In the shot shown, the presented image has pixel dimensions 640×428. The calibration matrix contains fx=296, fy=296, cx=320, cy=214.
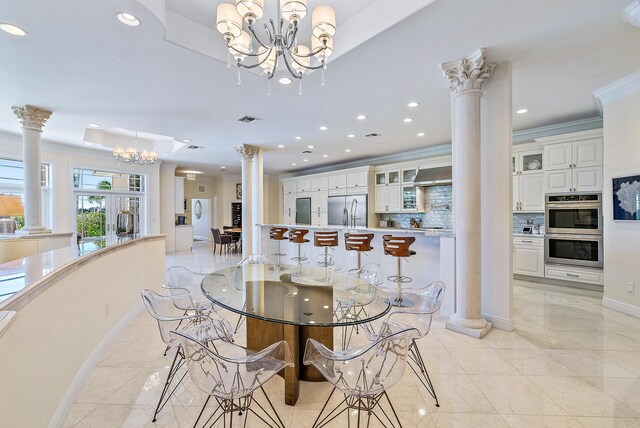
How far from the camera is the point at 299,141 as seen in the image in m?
6.42

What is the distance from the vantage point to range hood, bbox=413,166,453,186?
624cm

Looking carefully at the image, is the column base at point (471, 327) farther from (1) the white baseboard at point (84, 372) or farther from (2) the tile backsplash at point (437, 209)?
(2) the tile backsplash at point (437, 209)

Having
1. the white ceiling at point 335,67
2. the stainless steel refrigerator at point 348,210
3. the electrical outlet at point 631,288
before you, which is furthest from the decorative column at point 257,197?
the electrical outlet at point 631,288

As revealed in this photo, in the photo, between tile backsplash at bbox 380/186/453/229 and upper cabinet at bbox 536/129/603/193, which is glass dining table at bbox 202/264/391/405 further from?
tile backsplash at bbox 380/186/453/229

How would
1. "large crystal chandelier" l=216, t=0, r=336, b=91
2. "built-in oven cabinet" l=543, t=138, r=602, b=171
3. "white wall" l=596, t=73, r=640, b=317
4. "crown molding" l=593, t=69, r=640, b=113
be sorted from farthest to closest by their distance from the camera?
"built-in oven cabinet" l=543, t=138, r=602, b=171 → "white wall" l=596, t=73, r=640, b=317 → "crown molding" l=593, t=69, r=640, b=113 → "large crystal chandelier" l=216, t=0, r=336, b=91

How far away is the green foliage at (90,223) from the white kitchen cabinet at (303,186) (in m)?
5.59

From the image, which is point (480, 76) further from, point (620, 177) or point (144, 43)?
point (144, 43)

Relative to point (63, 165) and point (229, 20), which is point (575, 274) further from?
point (63, 165)

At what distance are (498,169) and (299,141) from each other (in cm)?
419

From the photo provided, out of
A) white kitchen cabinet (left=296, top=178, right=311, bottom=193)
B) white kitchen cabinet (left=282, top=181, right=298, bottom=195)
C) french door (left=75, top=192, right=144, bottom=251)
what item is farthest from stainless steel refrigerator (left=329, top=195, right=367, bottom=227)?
french door (left=75, top=192, right=144, bottom=251)

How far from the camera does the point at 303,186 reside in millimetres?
10000

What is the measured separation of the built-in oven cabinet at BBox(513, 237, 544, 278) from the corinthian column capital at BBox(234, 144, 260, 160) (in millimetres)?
5662

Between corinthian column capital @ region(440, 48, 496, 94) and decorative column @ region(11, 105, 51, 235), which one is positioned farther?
decorative column @ region(11, 105, 51, 235)

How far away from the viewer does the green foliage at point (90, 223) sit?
7.39 meters
